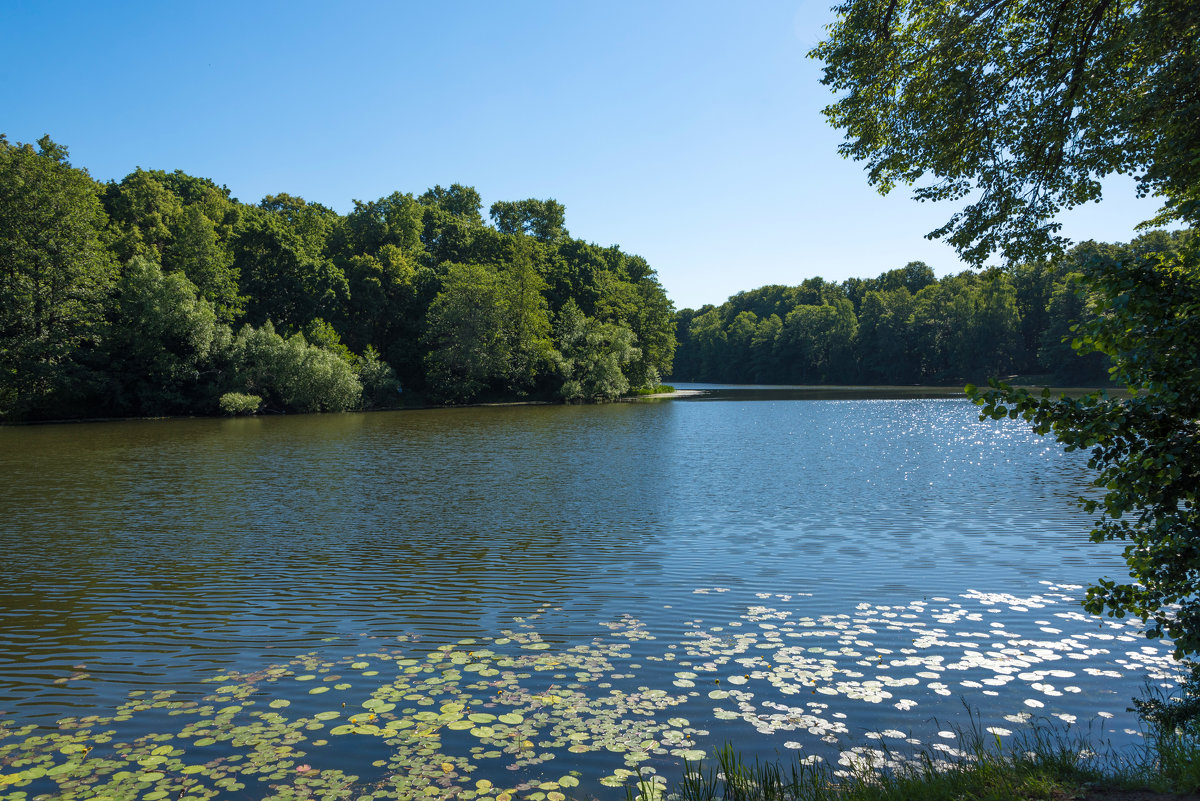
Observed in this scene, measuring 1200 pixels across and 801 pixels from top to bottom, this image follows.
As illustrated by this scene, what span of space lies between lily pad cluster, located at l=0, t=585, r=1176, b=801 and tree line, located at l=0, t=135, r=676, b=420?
55893 millimetres

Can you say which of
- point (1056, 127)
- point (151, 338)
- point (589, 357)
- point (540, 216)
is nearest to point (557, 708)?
point (1056, 127)

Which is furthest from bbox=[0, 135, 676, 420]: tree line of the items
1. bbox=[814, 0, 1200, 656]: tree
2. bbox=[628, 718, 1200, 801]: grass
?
bbox=[628, 718, 1200, 801]: grass

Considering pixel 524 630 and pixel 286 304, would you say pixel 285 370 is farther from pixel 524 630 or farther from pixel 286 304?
pixel 524 630

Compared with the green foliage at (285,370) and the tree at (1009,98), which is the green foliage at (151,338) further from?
the tree at (1009,98)

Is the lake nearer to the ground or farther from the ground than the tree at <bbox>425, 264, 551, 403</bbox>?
nearer to the ground

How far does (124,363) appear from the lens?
57062mm

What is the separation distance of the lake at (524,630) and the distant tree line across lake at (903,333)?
87.9 metres

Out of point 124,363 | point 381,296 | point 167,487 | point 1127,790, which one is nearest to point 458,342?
point 381,296

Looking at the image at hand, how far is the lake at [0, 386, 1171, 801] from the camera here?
6359mm

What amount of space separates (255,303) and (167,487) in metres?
53.9

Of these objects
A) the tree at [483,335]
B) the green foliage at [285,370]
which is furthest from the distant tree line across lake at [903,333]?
the green foliage at [285,370]

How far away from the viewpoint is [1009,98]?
13508 mm

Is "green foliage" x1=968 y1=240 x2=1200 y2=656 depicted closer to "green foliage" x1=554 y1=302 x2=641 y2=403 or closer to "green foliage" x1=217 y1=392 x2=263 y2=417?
"green foliage" x1=217 y1=392 x2=263 y2=417

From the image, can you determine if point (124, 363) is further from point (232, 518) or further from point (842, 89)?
point (842, 89)
